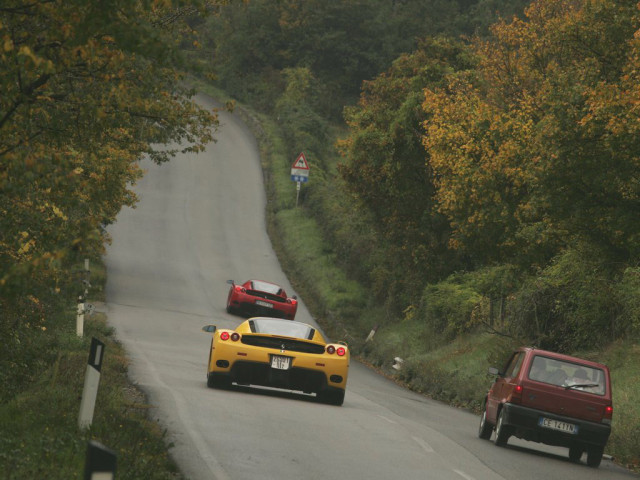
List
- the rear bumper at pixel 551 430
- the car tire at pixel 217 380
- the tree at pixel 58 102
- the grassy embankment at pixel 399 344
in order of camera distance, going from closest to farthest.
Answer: the tree at pixel 58 102
the rear bumper at pixel 551 430
the car tire at pixel 217 380
the grassy embankment at pixel 399 344

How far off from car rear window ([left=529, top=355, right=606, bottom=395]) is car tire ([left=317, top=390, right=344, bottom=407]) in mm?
3156

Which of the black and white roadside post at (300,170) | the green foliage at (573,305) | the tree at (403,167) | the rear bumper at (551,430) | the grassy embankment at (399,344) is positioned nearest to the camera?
the rear bumper at (551,430)

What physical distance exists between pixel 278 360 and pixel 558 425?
13.8ft

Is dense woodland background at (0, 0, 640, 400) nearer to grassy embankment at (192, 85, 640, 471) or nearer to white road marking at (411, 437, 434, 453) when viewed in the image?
grassy embankment at (192, 85, 640, 471)

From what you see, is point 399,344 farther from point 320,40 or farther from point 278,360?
point 320,40

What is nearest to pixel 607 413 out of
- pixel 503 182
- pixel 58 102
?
pixel 58 102

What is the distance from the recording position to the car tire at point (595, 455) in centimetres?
1538

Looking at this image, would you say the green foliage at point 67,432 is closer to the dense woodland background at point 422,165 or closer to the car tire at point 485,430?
the dense woodland background at point 422,165

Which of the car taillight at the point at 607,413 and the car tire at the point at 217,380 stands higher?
the car taillight at the point at 607,413

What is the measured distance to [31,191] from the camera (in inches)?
410

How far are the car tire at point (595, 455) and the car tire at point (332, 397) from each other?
394 centimetres

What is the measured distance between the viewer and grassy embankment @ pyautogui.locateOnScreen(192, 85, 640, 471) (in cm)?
1958

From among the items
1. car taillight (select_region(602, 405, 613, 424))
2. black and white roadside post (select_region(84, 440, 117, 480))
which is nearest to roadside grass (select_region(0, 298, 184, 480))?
black and white roadside post (select_region(84, 440, 117, 480))

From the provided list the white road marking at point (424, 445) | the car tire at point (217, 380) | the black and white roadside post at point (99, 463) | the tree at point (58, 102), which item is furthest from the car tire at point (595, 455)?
the black and white roadside post at point (99, 463)
